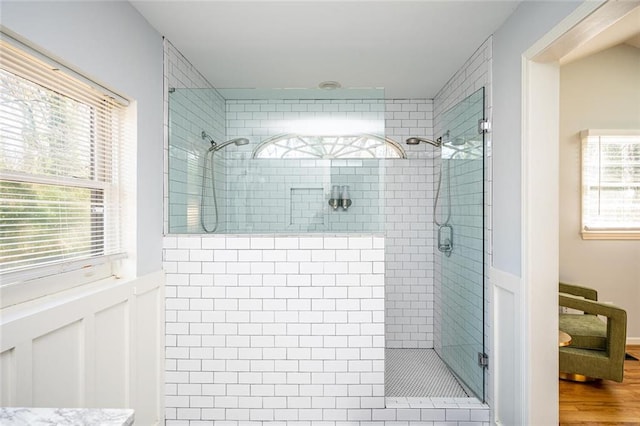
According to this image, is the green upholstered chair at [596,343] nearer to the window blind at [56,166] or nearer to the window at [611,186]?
the window at [611,186]

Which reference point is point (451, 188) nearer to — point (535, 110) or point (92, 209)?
point (535, 110)

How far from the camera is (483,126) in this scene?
8.09 feet

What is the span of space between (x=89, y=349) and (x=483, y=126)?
251 centimetres

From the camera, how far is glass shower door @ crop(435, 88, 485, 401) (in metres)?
2.56

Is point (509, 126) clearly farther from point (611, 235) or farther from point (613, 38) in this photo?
point (611, 235)

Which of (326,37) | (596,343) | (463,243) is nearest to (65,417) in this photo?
(326,37)

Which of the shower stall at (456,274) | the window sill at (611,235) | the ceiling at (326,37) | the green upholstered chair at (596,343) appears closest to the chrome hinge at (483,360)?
the shower stall at (456,274)

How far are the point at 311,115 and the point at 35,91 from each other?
1381 mm

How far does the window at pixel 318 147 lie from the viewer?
2.36 metres

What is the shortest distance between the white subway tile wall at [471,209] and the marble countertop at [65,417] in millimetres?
2185

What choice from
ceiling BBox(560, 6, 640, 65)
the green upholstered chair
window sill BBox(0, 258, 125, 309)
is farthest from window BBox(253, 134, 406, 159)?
ceiling BBox(560, 6, 640, 65)

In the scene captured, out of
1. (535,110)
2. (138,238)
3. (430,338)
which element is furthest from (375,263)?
(430,338)

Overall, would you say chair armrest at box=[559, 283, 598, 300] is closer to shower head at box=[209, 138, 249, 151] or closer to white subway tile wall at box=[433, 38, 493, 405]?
white subway tile wall at box=[433, 38, 493, 405]

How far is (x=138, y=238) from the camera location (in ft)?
6.92
